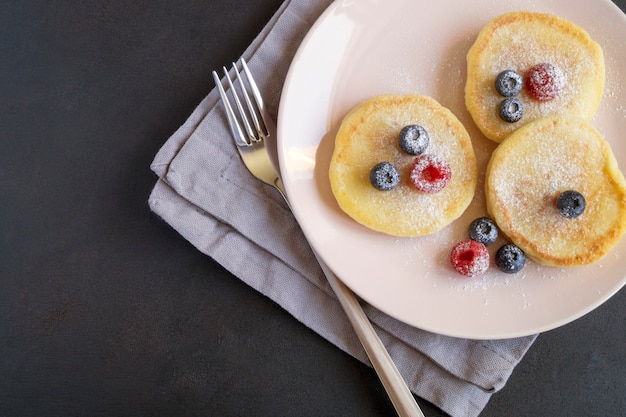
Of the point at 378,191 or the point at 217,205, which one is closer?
the point at 378,191

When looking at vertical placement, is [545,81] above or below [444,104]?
above

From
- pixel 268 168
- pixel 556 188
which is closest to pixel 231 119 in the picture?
pixel 268 168

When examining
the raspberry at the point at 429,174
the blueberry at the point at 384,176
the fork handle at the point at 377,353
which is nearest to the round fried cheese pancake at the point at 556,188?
the raspberry at the point at 429,174

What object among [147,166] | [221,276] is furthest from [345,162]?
[147,166]

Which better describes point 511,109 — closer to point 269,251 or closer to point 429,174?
point 429,174

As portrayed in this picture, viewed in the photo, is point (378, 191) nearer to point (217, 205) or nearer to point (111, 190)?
point (217, 205)

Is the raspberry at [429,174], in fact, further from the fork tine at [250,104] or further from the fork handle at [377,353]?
the fork tine at [250,104]
